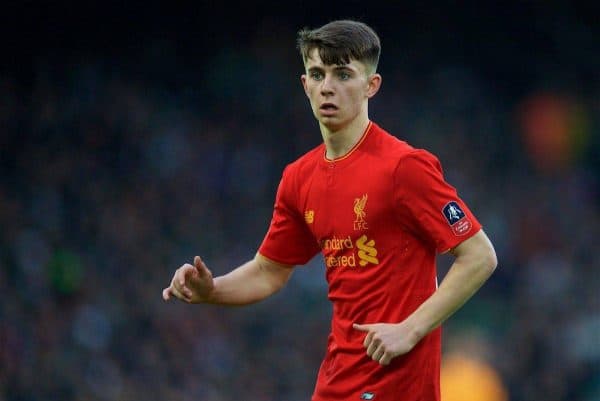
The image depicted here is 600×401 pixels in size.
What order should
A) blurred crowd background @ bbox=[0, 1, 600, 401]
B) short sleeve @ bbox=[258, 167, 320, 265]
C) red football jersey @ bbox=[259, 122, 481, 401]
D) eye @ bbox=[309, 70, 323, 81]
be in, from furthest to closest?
blurred crowd background @ bbox=[0, 1, 600, 401]
short sleeve @ bbox=[258, 167, 320, 265]
eye @ bbox=[309, 70, 323, 81]
red football jersey @ bbox=[259, 122, 481, 401]

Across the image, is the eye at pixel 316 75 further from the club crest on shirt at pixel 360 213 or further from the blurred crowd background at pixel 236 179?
the blurred crowd background at pixel 236 179

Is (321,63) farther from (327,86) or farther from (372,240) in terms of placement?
(372,240)

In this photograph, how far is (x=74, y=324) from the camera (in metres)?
9.21

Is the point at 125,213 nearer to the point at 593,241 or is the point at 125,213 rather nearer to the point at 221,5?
the point at 221,5

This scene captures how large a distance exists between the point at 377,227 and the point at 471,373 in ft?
18.8

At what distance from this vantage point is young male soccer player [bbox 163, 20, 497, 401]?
350 centimetres

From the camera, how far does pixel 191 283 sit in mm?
3900

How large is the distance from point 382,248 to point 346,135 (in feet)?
1.38

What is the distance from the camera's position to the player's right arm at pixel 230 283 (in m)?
3.86

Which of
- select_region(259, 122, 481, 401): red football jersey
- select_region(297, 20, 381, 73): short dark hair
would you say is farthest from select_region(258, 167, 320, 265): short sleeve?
select_region(297, 20, 381, 73): short dark hair

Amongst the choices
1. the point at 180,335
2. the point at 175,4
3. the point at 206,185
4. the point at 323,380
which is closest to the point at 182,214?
the point at 206,185

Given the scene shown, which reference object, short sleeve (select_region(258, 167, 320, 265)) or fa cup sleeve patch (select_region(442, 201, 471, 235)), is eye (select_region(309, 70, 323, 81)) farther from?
fa cup sleeve patch (select_region(442, 201, 471, 235))

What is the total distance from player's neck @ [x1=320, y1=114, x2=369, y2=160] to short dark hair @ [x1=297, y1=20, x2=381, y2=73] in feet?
0.62

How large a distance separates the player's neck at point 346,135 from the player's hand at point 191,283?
0.60 m
